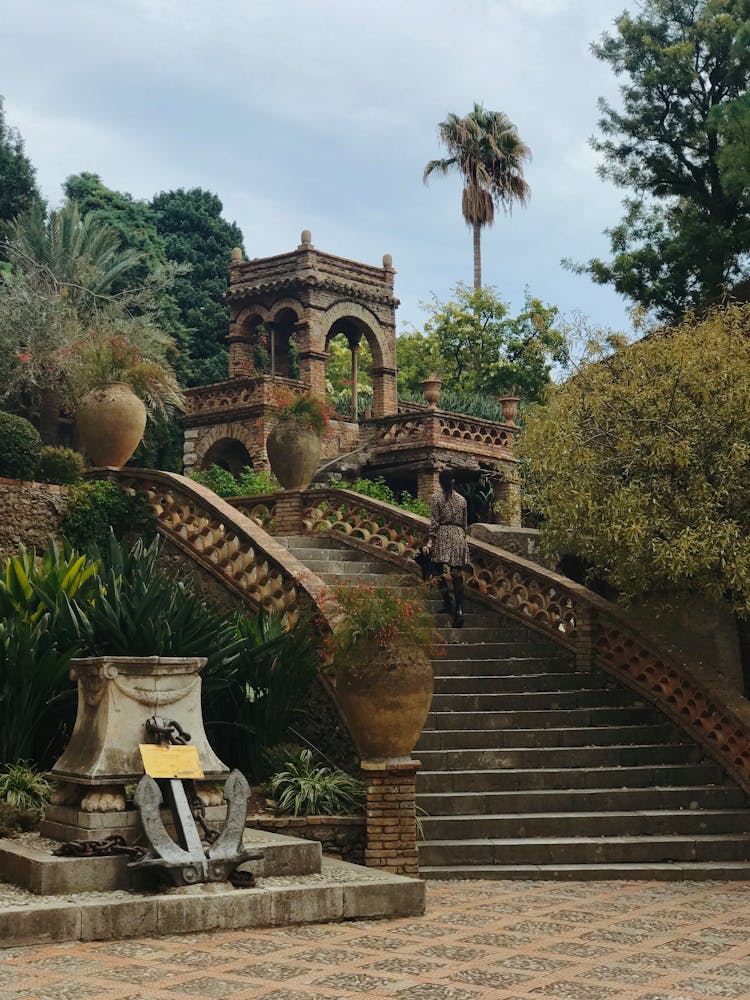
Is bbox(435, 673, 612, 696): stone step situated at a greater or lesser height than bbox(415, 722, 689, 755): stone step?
greater

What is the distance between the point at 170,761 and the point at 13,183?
32.1m

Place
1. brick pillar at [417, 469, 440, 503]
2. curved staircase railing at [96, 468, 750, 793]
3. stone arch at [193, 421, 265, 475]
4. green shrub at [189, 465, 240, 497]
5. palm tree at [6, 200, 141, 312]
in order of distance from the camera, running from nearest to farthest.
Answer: curved staircase railing at [96, 468, 750, 793] → green shrub at [189, 465, 240, 497] → brick pillar at [417, 469, 440, 503] → stone arch at [193, 421, 265, 475] → palm tree at [6, 200, 141, 312]

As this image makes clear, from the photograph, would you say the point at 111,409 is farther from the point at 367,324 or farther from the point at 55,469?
the point at 367,324

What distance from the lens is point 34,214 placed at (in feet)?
109

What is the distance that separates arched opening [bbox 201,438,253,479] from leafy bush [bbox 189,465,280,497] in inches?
128

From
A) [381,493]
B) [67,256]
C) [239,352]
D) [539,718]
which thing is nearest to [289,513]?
[539,718]

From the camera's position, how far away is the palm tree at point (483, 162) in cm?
4034

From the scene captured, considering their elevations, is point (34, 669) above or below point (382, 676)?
above

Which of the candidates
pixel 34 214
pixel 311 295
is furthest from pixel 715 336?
pixel 34 214

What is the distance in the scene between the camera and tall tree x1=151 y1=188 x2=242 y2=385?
41562mm

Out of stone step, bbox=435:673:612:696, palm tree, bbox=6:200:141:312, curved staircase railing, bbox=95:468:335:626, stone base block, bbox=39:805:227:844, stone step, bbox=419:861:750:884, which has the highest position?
palm tree, bbox=6:200:141:312

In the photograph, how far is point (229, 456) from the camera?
30.9 metres

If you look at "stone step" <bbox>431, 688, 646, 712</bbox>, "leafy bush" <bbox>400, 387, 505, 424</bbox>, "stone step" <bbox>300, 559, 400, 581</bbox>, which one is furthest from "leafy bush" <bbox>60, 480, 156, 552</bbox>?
"leafy bush" <bbox>400, 387, 505, 424</bbox>

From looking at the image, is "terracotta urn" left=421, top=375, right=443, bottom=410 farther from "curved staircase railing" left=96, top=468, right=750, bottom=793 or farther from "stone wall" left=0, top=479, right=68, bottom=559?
"stone wall" left=0, top=479, right=68, bottom=559
